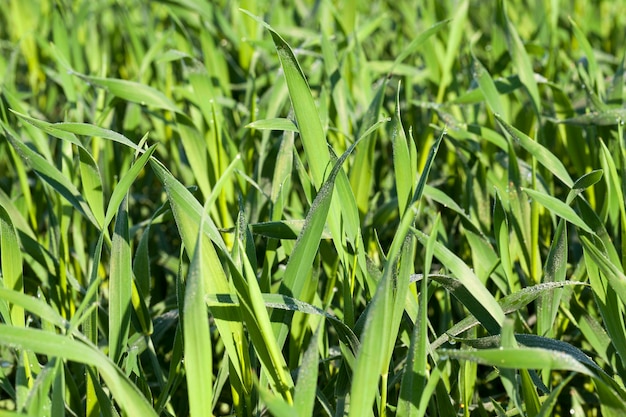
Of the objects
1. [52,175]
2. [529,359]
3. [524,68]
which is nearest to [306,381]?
[529,359]

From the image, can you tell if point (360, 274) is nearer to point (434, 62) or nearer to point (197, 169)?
point (197, 169)

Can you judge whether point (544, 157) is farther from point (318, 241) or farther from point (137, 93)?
point (137, 93)

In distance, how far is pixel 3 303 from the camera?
0.84m

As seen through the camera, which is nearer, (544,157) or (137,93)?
(544,157)

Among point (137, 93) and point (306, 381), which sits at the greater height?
point (137, 93)

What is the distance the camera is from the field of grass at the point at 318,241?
0.75 m

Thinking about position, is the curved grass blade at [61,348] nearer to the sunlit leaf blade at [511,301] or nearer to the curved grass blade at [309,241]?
the curved grass blade at [309,241]

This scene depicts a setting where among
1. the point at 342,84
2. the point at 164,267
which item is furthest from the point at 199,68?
the point at 164,267

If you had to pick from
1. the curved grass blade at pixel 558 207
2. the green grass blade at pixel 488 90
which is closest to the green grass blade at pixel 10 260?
the curved grass blade at pixel 558 207

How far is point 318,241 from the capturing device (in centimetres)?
81

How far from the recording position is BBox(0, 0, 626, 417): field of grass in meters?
0.75

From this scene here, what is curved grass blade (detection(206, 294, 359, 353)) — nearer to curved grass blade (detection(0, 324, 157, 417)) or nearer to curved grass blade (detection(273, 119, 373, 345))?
curved grass blade (detection(273, 119, 373, 345))

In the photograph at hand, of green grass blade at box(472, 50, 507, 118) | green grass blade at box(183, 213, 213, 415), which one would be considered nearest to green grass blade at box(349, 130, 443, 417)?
green grass blade at box(183, 213, 213, 415)

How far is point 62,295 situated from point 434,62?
940 millimetres
